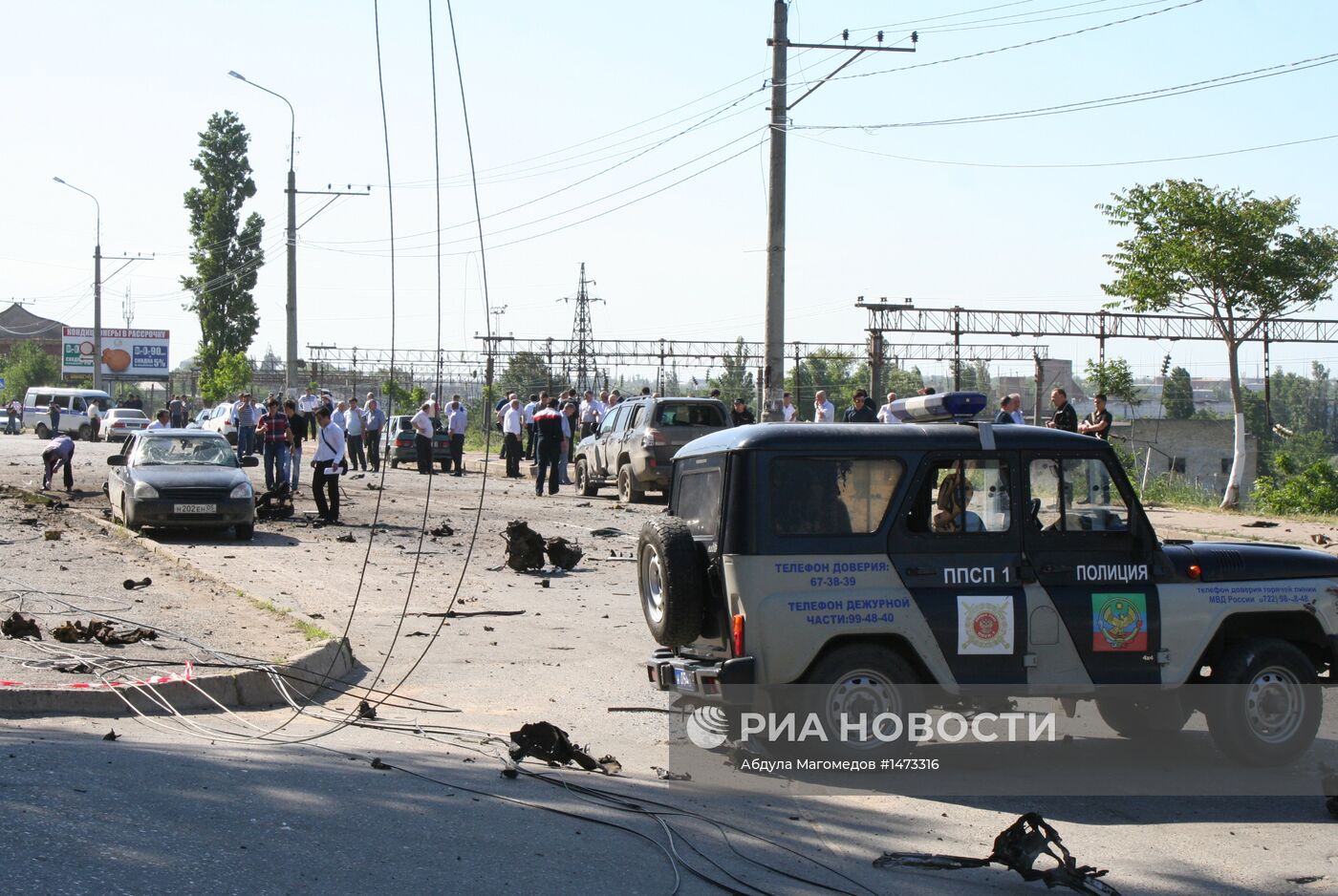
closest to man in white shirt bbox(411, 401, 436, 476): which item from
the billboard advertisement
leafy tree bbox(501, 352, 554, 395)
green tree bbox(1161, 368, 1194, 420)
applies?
leafy tree bbox(501, 352, 554, 395)

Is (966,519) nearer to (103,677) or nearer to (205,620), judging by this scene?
(103,677)

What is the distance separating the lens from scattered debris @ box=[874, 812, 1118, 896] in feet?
17.0

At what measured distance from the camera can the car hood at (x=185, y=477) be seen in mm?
17698

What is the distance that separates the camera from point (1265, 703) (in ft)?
→ 24.0

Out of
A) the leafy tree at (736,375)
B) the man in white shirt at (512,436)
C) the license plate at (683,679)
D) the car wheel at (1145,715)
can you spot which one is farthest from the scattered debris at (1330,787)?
the leafy tree at (736,375)

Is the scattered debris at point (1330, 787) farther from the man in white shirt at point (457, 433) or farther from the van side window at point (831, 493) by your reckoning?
the man in white shirt at point (457, 433)

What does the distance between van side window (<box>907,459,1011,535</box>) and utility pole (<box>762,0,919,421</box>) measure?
1365 cm

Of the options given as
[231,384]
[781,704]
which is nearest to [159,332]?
[231,384]

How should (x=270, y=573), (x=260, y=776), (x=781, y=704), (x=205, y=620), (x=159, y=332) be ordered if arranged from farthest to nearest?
(x=159, y=332) → (x=270, y=573) → (x=205, y=620) → (x=781, y=704) → (x=260, y=776)

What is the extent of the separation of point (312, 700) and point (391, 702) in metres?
0.55

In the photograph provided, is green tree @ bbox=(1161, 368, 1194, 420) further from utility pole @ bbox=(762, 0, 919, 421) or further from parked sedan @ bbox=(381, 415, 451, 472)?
utility pole @ bbox=(762, 0, 919, 421)

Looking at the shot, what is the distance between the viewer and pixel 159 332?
93562 mm

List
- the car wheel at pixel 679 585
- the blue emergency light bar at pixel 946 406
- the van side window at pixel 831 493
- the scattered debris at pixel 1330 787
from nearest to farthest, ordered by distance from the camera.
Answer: the scattered debris at pixel 1330 787 < the van side window at pixel 831 493 < the car wheel at pixel 679 585 < the blue emergency light bar at pixel 946 406

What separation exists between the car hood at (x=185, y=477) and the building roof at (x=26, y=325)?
5038 inches
